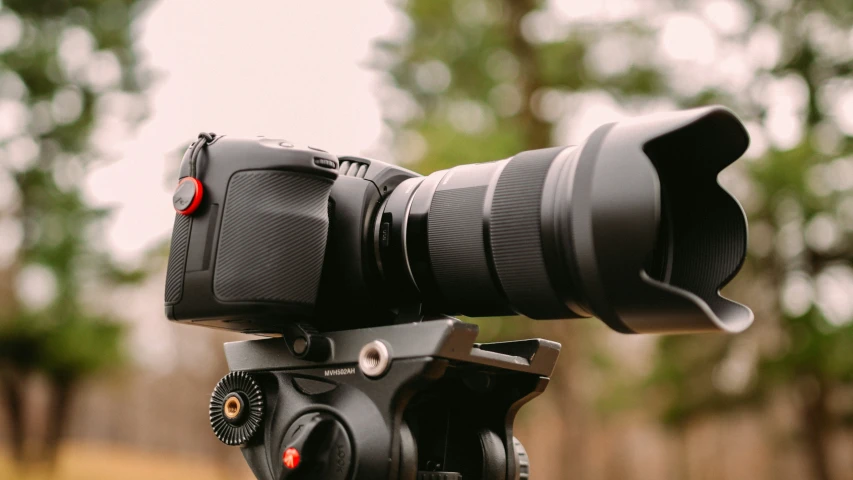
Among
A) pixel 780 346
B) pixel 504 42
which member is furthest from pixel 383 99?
pixel 780 346

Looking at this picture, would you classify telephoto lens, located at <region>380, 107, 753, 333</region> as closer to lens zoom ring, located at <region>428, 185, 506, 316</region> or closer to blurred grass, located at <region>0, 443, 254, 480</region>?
lens zoom ring, located at <region>428, 185, 506, 316</region>

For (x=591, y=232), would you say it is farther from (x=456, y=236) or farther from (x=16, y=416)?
(x=16, y=416)

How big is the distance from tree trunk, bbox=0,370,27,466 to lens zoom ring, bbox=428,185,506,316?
950 cm

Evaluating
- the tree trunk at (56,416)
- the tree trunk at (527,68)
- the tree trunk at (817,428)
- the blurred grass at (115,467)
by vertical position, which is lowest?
the blurred grass at (115,467)

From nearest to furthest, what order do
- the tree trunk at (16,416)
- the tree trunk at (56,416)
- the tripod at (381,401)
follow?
1. the tripod at (381,401)
2. the tree trunk at (16,416)
3. the tree trunk at (56,416)

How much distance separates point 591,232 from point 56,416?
10307mm

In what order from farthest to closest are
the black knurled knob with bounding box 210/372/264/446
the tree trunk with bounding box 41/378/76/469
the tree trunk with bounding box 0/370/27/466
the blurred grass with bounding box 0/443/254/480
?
the blurred grass with bounding box 0/443/254/480 < the tree trunk with bounding box 41/378/76/469 < the tree trunk with bounding box 0/370/27/466 < the black knurled knob with bounding box 210/372/264/446

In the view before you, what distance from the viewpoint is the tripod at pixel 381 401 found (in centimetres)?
114

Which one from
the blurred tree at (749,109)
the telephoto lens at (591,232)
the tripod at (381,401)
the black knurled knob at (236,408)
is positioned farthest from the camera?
the blurred tree at (749,109)

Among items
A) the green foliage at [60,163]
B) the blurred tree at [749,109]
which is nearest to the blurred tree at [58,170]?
the green foliage at [60,163]

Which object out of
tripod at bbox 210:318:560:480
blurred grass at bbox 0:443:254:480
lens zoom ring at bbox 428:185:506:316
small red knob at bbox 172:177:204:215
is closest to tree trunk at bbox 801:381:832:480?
tripod at bbox 210:318:560:480

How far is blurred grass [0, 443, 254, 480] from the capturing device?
9.93 metres

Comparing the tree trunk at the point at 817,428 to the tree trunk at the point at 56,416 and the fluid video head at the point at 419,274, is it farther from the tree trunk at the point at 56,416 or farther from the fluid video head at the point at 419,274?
the tree trunk at the point at 56,416

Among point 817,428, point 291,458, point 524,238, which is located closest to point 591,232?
point 524,238
